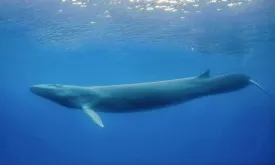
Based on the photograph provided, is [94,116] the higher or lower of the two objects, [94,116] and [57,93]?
the lower

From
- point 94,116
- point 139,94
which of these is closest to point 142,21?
point 139,94

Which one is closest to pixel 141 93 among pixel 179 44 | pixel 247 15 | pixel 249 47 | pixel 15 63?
pixel 247 15

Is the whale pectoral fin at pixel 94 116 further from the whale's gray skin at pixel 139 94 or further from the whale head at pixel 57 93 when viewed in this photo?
the whale head at pixel 57 93

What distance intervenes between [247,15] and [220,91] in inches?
485

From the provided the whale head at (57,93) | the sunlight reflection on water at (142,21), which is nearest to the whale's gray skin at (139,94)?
the whale head at (57,93)

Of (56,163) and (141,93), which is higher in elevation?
(56,163)

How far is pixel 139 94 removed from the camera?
7.72 meters

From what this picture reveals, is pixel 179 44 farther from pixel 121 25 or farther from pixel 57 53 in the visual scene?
pixel 57 53

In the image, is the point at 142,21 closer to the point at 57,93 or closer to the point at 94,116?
the point at 57,93

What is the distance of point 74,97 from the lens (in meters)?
7.85

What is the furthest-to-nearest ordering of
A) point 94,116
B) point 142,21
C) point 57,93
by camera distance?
point 142,21 < point 57,93 < point 94,116

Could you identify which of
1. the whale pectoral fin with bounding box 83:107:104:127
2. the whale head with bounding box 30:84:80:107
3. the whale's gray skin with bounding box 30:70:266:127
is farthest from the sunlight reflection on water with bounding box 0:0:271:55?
the whale pectoral fin with bounding box 83:107:104:127

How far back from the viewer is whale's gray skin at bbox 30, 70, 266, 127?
25.1ft

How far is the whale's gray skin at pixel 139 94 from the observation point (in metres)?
7.65
